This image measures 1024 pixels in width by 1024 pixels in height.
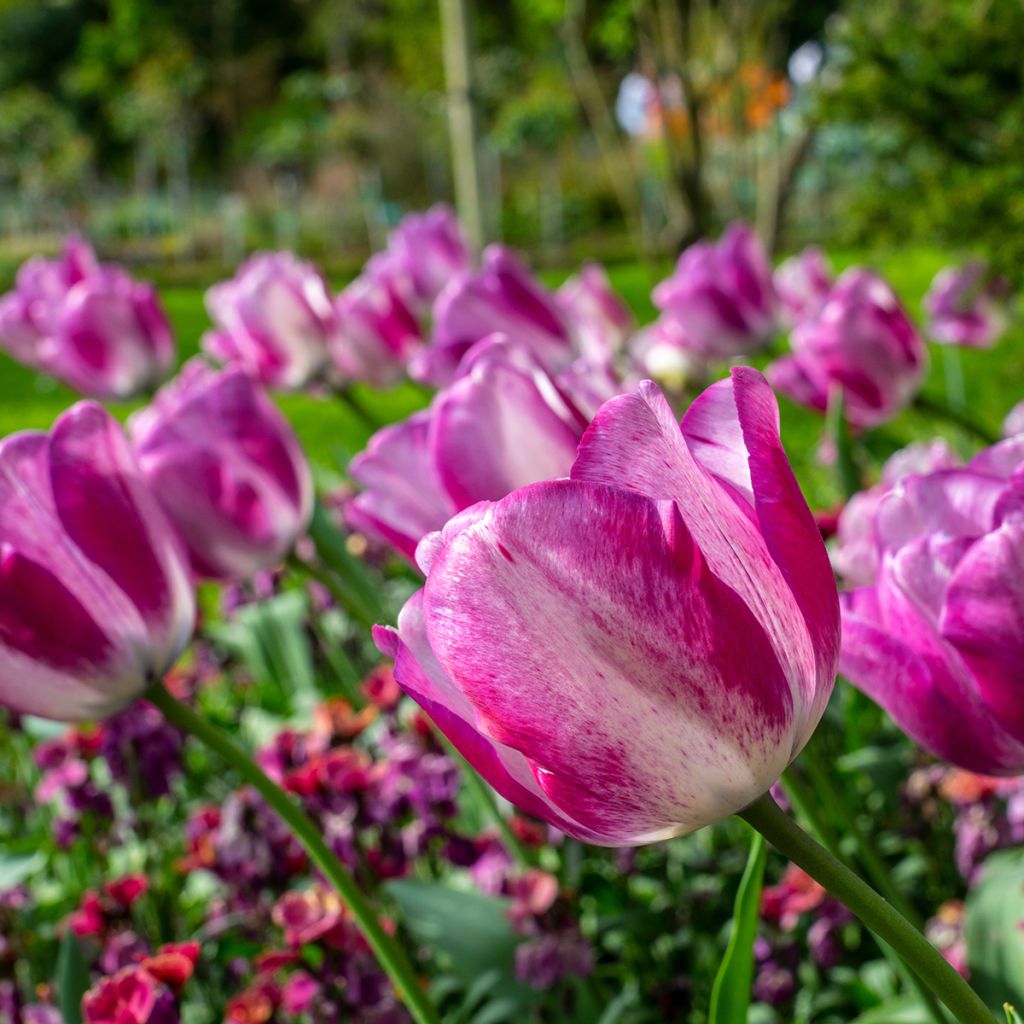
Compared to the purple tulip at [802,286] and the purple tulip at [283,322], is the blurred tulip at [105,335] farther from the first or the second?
the purple tulip at [802,286]

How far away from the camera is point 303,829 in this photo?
817 millimetres

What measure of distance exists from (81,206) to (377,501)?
121 ft

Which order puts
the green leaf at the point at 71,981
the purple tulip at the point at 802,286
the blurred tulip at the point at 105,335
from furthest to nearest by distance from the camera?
the purple tulip at the point at 802,286 → the blurred tulip at the point at 105,335 → the green leaf at the point at 71,981

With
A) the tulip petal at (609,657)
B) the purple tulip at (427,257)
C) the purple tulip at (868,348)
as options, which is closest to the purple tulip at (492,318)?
the purple tulip at (868,348)

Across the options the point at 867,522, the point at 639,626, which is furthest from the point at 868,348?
the point at 639,626

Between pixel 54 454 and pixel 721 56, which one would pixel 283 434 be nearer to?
pixel 54 454

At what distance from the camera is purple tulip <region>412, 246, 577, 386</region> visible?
5.45 feet

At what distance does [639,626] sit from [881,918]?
14 centimetres

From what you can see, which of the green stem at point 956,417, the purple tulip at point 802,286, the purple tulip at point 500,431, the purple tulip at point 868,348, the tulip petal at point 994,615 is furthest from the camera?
the purple tulip at point 802,286

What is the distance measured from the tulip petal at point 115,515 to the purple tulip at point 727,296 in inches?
56.0

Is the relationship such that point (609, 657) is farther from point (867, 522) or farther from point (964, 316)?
point (964, 316)

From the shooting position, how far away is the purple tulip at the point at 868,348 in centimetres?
177

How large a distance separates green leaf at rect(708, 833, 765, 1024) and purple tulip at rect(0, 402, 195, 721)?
416mm

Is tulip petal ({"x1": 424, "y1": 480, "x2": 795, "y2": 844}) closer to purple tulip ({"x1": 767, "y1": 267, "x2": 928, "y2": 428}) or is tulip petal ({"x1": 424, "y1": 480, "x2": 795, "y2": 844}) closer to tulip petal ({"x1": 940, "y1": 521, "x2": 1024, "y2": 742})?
tulip petal ({"x1": 940, "y1": 521, "x2": 1024, "y2": 742})
